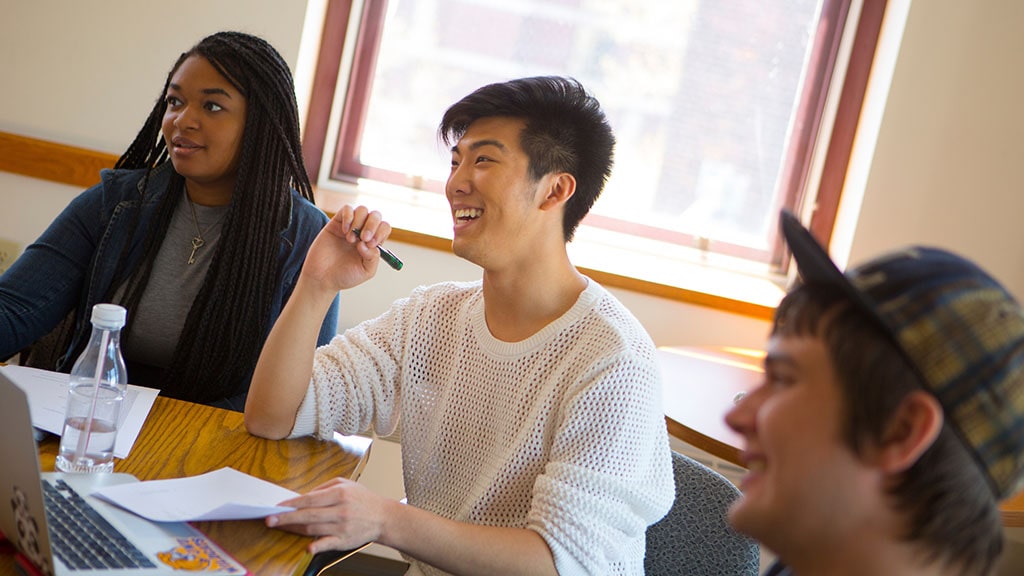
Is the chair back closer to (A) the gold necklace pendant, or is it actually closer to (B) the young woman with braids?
(B) the young woman with braids

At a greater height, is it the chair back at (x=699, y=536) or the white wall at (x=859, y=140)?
the white wall at (x=859, y=140)

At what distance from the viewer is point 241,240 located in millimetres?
1921

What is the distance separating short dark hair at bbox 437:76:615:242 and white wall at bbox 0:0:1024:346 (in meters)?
1.17

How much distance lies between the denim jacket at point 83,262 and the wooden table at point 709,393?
2.51 feet

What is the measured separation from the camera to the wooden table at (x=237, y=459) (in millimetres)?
1114

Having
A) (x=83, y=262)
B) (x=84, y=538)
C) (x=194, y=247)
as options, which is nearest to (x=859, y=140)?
(x=194, y=247)

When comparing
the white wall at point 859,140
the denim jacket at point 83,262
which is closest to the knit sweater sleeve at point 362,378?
the denim jacket at point 83,262

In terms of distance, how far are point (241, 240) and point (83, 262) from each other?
1.00 feet

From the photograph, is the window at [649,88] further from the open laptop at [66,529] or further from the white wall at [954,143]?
the open laptop at [66,529]

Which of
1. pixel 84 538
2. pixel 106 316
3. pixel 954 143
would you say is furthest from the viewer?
pixel 954 143

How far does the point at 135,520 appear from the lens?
1078 millimetres

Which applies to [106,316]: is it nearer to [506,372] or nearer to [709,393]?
[506,372]

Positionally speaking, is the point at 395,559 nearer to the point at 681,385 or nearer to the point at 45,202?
the point at 681,385

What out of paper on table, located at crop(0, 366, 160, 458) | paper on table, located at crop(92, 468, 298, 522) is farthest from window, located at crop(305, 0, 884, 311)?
paper on table, located at crop(92, 468, 298, 522)
